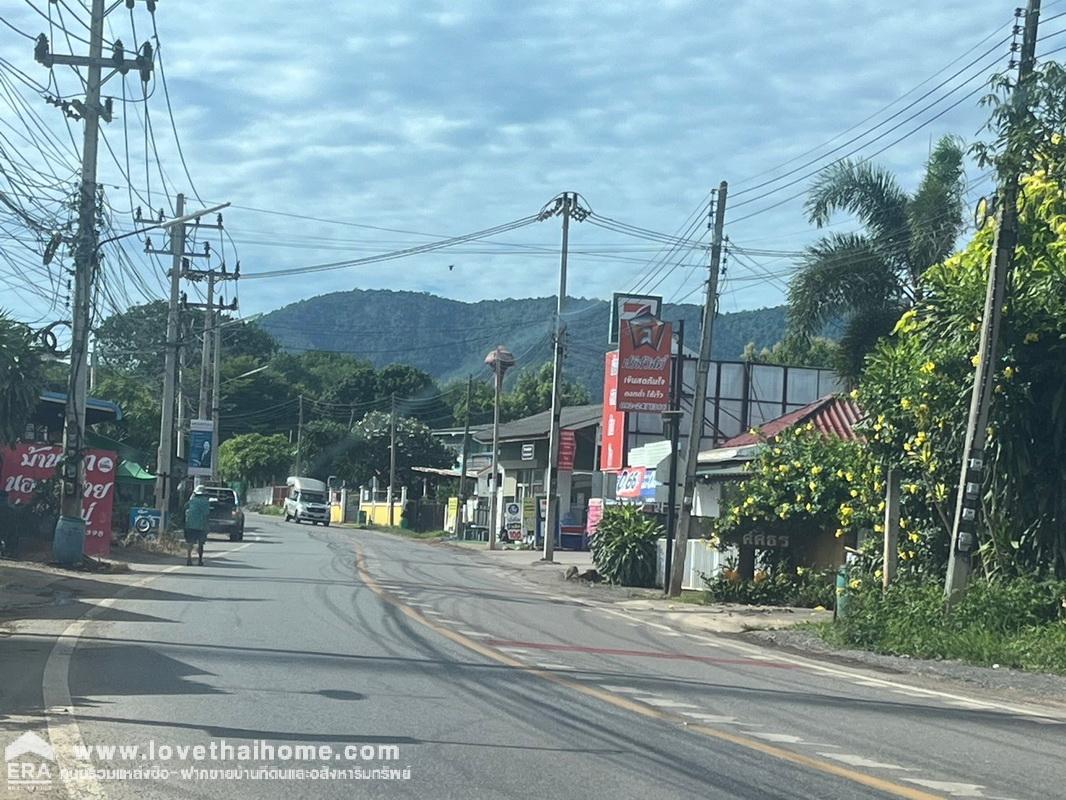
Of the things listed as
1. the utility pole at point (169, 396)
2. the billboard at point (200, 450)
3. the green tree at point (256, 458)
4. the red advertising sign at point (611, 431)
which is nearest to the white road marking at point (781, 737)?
the utility pole at point (169, 396)

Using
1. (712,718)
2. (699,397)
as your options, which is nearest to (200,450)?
(699,397)

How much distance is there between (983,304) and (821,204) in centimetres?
1359

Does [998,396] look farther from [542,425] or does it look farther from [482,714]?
[542,425]

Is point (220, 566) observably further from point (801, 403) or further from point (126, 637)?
point (801, 403)

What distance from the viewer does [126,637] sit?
573 inches

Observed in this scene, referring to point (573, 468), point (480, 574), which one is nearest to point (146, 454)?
point (573, 468)

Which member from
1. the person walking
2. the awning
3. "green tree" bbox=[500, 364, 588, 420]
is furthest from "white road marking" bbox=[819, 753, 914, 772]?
"green tree" bbox=[500, 364, 588, 420]

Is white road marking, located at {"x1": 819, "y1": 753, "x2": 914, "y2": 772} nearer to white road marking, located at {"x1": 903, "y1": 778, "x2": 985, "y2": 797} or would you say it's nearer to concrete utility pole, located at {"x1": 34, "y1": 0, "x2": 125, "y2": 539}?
white road marking, located at {"x1": 903, "y1": 778, "x2": 985, "y2": 797}

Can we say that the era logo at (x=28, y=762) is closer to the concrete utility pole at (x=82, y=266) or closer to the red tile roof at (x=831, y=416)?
the concrete utility pole at (x=82, y=266)

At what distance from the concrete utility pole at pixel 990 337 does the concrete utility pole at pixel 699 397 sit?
8.80m

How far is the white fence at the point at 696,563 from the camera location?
2833cm

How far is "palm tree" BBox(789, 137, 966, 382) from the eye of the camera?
3116 cm

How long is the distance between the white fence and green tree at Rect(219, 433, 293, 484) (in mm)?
81069

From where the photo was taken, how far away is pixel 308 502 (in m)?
74.8
